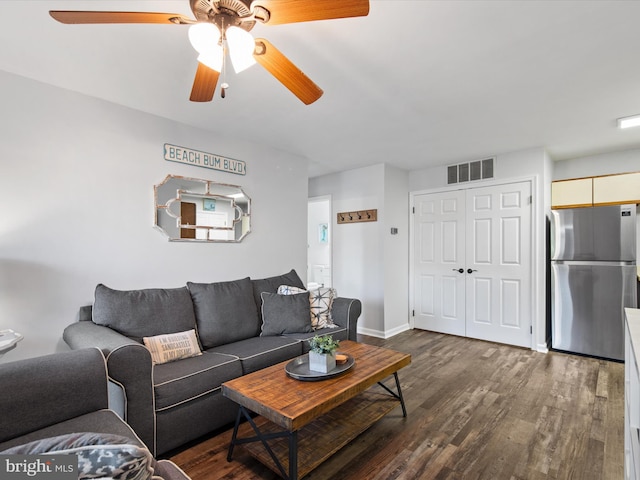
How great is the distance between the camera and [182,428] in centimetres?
194

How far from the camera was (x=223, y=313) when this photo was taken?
8.99 ft

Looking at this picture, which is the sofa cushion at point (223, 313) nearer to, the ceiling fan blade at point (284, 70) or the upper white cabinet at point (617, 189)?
the ceiling fan blade at point (284, 70)

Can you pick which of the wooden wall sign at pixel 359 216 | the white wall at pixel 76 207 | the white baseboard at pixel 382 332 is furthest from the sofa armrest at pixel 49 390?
the wooden wall sign at pixel 359 216

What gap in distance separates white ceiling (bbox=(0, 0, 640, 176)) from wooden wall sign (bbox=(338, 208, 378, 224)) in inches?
50.8

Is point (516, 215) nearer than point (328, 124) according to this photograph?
No

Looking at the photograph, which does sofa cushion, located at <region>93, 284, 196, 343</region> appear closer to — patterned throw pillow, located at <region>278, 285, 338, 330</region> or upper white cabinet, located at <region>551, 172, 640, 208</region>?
patterned throw pillow, located at <region>278, 285, 338, 330</region>

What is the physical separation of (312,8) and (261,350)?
7.06 feet

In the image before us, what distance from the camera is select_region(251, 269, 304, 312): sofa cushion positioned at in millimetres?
3156

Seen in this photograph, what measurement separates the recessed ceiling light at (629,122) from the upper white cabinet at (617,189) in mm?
771

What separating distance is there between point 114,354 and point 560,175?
5.21 metres

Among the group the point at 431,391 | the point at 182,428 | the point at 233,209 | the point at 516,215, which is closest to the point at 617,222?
the point at 516,215

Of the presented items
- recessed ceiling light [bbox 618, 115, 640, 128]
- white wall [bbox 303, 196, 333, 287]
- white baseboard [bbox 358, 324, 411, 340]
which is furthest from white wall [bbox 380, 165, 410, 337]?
recessed ceiling light [bbox 618, 115, 640, 128]

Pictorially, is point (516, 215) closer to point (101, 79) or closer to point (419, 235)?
point (419, 235)

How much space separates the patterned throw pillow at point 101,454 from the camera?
0.61m
